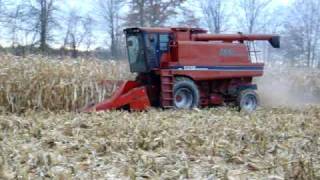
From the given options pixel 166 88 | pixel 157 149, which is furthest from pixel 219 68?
pixel 157 149

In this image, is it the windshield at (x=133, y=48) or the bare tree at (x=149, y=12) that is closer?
the windshield at (x=133, y=48)

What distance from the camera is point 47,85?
414 inches

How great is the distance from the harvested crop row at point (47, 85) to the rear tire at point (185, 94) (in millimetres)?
1373

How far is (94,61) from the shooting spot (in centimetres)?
1255

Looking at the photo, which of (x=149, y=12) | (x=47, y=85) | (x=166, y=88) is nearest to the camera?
(x=47, y=85)

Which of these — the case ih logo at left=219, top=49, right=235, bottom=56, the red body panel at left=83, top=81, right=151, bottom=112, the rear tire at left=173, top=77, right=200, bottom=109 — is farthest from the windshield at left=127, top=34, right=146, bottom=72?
the case ih logo at left=219, top=49, right=235, bottom=56

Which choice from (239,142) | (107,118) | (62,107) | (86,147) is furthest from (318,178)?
(62,107)

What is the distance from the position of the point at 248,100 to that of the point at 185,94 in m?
→ 1.74

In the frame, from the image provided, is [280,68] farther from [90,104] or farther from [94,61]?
[90,104]

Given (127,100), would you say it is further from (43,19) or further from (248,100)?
(43,19)

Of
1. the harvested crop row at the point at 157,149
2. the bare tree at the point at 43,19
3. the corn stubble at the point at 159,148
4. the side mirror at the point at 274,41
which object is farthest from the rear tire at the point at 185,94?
the bare tree at the point at 43,19

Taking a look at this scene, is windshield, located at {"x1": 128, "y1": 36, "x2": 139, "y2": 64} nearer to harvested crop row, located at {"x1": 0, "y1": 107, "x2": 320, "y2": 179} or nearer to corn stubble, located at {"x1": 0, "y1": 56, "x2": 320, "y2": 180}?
corn stubble, located at {"x1": 0, "y1": 56, "x2": 320, "y2": 180}

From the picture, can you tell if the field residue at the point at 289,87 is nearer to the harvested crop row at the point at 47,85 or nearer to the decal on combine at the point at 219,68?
the decal on combine at the point at 219,68

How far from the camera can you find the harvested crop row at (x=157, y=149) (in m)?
4.41
